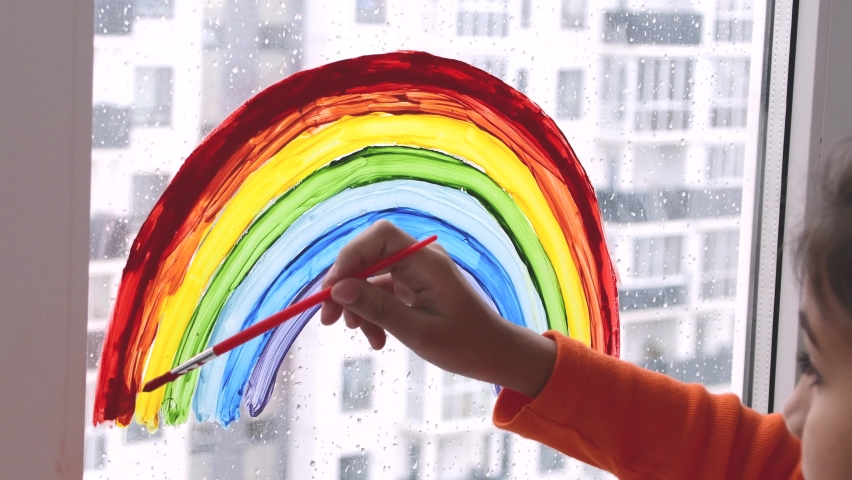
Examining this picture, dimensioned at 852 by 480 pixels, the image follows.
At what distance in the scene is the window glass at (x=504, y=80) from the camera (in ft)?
1.79

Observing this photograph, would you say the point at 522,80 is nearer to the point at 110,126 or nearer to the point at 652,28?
the point at 652,28

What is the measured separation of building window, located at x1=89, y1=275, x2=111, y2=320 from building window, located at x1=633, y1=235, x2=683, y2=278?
0.47 metres

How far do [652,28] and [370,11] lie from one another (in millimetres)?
285

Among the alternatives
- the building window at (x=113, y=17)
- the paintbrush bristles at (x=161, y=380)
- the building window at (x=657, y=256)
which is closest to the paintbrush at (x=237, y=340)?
the paintbrush bristles at (x=161, y=380)

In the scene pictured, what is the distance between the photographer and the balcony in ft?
2.38

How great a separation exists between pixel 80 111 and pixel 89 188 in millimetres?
48

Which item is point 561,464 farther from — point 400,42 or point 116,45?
point 116,45

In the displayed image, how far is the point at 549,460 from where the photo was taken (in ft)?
2.49

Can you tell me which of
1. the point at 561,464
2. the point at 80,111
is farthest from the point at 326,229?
the point at 561,464

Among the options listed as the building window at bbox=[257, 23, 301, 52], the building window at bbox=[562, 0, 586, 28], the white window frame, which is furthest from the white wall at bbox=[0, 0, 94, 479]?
the building window at bbox=[562, 0, 586, 28]

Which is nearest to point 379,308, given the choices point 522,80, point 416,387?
point 416,387

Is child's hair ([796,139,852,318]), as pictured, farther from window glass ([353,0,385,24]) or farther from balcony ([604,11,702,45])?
window glass ([353,0,385,24])

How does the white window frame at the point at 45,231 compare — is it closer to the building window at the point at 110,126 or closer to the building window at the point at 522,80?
the building window at the point at 110,126

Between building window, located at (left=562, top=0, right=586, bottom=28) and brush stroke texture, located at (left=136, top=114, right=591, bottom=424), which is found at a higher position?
building window, located at (left=562, top=0, right=586, bottom=28)
